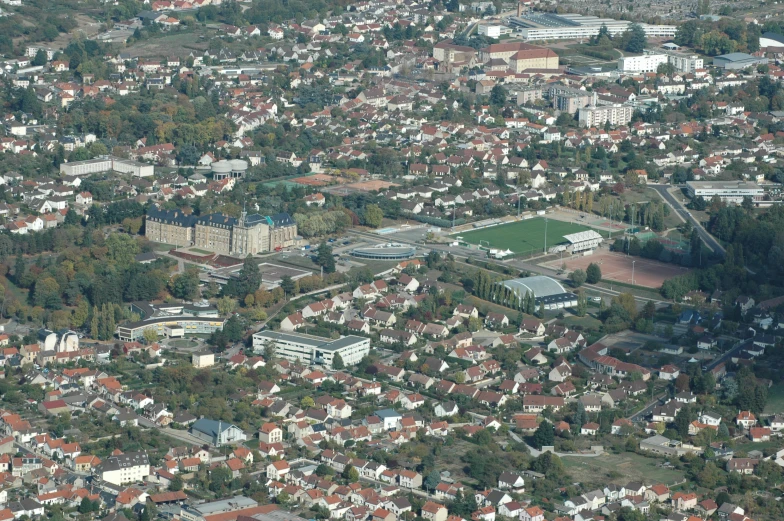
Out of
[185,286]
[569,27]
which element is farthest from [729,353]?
[569,27]

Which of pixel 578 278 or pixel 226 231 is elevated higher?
pixel 226 231

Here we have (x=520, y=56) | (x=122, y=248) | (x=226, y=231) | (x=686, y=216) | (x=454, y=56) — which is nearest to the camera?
(x=122, y=248)

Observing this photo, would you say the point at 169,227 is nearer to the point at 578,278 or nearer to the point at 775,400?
the point at 578,278

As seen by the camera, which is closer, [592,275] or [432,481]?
[432,481]

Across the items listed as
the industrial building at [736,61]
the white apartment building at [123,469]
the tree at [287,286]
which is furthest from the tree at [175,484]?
the industrial building at [736,61]

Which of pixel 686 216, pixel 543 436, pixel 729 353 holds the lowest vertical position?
pixel 686 216
